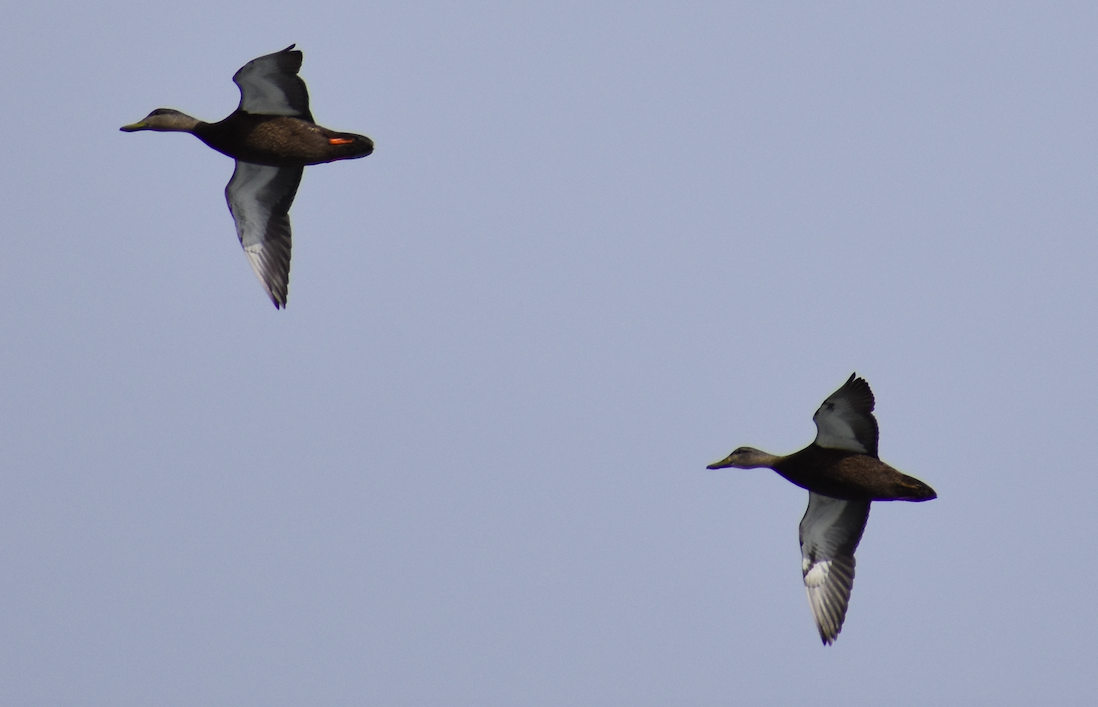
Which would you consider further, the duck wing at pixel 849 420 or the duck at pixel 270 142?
the duck at pixel 270 142

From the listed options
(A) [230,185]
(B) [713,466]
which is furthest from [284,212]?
(B) [713,466]

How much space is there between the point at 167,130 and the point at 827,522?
9.46 metres

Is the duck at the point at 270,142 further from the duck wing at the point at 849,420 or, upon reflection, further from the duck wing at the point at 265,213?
the duck wing at the point at 849,420

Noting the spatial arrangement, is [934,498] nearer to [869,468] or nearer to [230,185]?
[869,468]

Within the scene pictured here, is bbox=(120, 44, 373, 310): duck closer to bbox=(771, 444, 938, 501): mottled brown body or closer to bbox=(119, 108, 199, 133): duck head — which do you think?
bbox=(119, 108, 199, 133): duck head

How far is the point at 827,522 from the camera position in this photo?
19016 mm

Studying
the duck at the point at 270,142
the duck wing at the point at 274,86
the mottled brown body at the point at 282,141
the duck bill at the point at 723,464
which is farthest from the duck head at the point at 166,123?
the duck bill at the point at 723,464

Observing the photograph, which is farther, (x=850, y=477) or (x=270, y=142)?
(x=270, y=142)

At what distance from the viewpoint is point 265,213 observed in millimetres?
19266

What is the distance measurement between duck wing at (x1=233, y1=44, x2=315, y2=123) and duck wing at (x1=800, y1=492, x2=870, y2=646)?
7905 mm

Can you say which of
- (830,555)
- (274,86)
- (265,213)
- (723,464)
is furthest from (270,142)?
(830,555)

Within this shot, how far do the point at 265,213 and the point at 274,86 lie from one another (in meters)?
2.01

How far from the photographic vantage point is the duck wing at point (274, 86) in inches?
693

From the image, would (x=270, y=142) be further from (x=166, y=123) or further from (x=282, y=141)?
(x=166, y=123)
